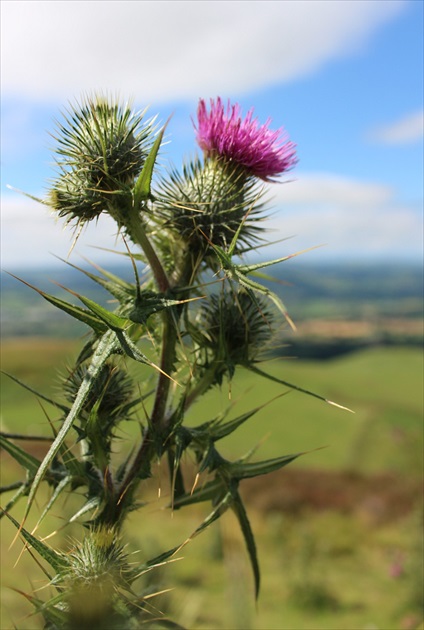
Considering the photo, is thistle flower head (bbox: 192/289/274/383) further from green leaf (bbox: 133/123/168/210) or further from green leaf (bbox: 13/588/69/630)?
green leaf (bbox: 13/588/69/630)

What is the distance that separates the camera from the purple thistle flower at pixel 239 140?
2834 millimetres

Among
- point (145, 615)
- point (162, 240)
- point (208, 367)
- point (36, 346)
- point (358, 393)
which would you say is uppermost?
point (162, 240)

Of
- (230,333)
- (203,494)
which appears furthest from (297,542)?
(203,494)

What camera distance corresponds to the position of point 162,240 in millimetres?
2752

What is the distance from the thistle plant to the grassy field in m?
0.15

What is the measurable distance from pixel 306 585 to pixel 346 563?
3.84 m

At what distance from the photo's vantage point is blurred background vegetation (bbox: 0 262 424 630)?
6848mm

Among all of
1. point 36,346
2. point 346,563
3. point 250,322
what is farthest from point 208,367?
point 36,346

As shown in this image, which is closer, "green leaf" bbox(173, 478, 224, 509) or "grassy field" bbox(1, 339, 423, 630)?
"green leaf" bbox(173, 478, 224, 509)

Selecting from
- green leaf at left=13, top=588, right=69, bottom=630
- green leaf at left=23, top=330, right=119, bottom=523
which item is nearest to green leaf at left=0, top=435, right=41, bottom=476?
green leaf at left=23, top=330, right=119, bottom=523

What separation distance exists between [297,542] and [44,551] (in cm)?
2014

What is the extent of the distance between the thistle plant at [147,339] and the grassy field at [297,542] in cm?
15

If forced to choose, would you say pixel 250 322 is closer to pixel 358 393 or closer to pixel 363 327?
pixel 358 393

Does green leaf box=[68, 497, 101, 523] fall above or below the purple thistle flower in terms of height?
below
